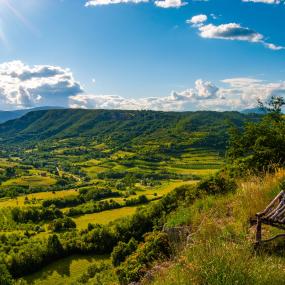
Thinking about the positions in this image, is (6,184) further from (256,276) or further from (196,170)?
(256,276)

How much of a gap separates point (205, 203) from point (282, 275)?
22.9 ft

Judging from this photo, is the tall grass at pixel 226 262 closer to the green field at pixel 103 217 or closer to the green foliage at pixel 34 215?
the green field at pixel 103 217

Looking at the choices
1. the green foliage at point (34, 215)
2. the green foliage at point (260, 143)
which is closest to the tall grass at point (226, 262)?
the green foliage at point (260, 143)

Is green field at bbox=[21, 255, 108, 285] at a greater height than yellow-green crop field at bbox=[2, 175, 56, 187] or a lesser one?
greater

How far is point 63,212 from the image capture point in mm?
115312

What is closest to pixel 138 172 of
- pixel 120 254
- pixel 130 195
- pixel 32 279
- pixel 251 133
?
pixel 130 195

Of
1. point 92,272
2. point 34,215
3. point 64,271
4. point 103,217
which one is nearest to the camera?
point 92,272

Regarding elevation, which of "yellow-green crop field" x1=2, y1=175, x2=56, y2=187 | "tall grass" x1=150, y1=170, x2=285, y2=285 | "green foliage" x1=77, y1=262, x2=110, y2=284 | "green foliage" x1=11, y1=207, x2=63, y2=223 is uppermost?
"tall grass" x1=150, y1=170, x2=285, y2=285

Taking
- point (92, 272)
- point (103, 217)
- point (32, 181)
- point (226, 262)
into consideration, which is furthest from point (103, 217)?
point (226, 262)

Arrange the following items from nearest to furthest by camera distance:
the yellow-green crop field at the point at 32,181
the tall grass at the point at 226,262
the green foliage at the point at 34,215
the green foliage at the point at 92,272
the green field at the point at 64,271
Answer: the tall grass at the point at 226,262 < the green foliage at the point at 92,272 < the green field at the point at 64,271 < the green foliage at the point at 34,215 < the yellow-green crop field at the point at 32,181

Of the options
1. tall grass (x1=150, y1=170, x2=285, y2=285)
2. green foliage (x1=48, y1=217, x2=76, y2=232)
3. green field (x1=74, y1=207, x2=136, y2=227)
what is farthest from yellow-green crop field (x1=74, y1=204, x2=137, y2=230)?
tall grass (x1=150, y1=170, x2=285, y2=285)

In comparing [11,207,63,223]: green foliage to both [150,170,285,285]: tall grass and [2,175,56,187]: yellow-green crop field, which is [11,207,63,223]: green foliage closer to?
[2,175,56,187]: yellow-green crop field

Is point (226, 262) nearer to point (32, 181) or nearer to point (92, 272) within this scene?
point (92, 272)

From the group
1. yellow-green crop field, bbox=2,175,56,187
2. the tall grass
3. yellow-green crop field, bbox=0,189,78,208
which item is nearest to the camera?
the tall grass
